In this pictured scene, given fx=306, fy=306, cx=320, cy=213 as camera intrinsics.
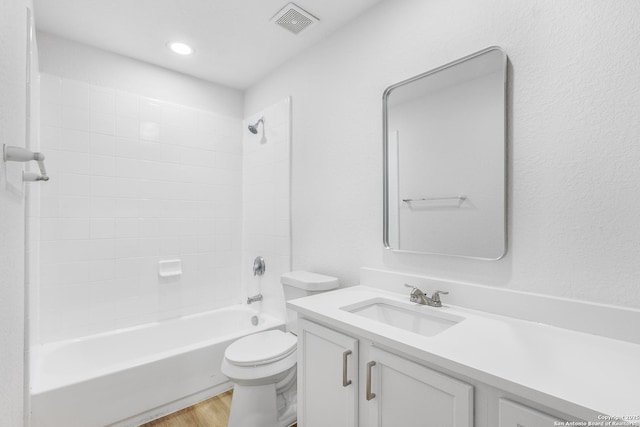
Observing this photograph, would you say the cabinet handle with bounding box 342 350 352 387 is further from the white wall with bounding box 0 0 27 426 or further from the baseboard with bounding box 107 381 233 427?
the baseboard with bounding box 107 381 233 427

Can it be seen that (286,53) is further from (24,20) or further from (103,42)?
(24,20)

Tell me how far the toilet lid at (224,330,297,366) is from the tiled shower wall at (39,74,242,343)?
0.94 meters

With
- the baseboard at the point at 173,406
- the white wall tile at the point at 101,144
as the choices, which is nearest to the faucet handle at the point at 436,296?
the baseboard at the point at 173,406

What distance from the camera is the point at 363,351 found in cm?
→ 115

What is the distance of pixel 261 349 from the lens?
1826 millimetres

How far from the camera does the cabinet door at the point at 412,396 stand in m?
0.87

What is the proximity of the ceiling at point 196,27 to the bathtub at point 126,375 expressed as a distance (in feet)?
6.73

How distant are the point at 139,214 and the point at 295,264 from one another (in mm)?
1274

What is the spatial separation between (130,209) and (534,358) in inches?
101

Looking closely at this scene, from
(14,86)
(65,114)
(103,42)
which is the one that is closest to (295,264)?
(14,86)

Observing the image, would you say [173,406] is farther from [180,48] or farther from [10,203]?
[180,48]

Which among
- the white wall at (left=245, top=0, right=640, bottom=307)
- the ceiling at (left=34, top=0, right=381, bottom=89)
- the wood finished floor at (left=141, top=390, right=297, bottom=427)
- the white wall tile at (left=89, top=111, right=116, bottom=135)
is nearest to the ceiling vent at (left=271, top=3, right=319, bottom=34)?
the ceiling at (left=34, top=0, right=381, bottom=89)

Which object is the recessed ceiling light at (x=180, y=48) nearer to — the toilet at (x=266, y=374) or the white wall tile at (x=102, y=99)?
the white wall tile at (x=102, y=99)

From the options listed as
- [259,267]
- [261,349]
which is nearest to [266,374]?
[261,349]
